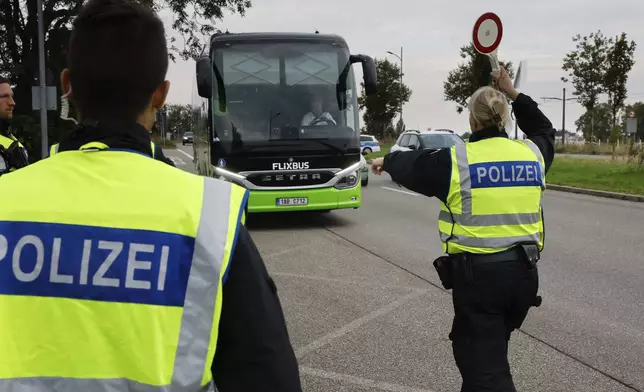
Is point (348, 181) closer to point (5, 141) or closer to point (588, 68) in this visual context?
point (5, 141)

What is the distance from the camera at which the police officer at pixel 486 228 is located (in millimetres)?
3305

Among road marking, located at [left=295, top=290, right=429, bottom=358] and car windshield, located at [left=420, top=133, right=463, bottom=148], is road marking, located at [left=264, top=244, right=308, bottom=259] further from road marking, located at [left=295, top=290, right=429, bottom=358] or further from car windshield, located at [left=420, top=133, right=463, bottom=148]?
car windshield, located at [left=420, top=133, right=463, bottom=148]

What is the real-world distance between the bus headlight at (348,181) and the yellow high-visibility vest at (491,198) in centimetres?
786

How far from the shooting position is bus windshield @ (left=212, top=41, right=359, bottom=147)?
37.0ft

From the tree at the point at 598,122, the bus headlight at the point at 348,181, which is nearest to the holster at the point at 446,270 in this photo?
the bus headlight at the point at 348,181

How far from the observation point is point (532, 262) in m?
3.41

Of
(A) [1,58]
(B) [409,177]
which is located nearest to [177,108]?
(A) [1,58]

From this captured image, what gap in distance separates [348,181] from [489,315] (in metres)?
8.20

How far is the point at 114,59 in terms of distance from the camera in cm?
141

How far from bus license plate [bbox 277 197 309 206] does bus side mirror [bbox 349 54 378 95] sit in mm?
2078

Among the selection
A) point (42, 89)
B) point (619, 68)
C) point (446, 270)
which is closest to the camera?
point (446, 270)

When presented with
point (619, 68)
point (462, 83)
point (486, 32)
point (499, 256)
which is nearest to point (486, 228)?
point (499, 256)

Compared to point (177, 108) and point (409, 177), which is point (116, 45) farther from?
point (177, 108)

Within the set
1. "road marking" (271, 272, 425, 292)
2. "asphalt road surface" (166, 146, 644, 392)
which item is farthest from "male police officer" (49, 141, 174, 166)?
"road marking" (271, 272, 425, 292)
